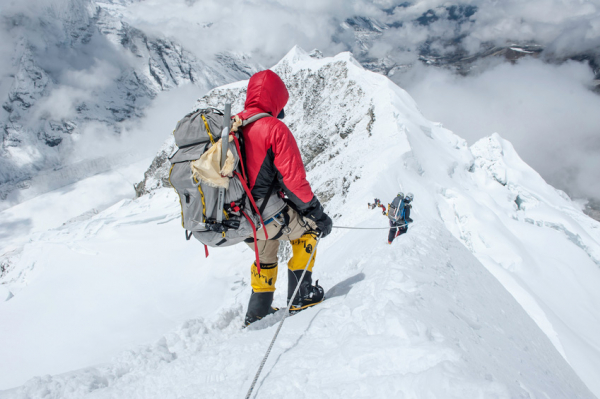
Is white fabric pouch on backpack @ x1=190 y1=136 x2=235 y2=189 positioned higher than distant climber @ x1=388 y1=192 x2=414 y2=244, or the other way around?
white fabric pouch on backpack @ x1=190 y1=136 x2=235 y2=189

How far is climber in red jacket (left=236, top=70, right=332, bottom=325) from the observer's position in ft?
8.77

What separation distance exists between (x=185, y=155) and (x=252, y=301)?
187 centimetres

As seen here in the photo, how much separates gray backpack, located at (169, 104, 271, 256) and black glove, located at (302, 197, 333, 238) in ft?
1.86

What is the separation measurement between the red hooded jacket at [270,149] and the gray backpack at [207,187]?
109 mm

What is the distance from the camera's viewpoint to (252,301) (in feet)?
11.3

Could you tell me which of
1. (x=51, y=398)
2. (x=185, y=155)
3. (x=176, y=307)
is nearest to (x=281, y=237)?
(x=185, y=155)

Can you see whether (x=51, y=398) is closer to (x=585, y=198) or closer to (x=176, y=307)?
(x=176, y=307)

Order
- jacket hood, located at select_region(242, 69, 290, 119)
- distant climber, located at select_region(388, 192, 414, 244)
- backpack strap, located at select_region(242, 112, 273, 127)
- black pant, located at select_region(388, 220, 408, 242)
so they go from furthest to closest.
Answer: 1. distant climber, located at select_region(388, 192, 414, 244)
2. black pant, located at select_region(388, 220, 408, 242)
3. jacket hood, located at select_region(242, 69, 290, 119)
4. backpack strap, located at select_region(242, 112, 273, 127)

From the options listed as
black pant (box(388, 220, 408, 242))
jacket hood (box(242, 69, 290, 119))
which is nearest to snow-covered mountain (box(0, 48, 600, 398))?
black pant (box(388, 220, 408, 242))

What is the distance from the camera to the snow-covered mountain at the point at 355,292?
192cm

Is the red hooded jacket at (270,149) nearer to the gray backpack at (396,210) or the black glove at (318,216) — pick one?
the black glove at (318,216)

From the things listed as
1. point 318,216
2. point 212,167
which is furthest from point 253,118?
point 318,216

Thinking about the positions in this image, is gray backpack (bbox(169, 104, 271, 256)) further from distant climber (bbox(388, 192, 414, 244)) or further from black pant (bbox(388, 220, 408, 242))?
distant climber (bbox(388, 192, 414, 244))

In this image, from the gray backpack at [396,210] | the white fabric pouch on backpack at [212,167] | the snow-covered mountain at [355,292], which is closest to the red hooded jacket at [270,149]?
the white fabric pouch on backpack at [212,167]
